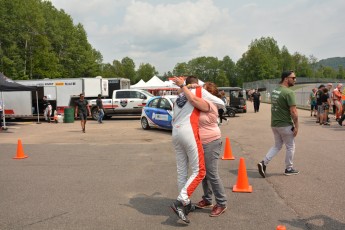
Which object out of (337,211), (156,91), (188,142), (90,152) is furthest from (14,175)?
(156,91)

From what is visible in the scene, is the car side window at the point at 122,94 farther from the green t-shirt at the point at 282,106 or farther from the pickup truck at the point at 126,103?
the green t-shirt at the point at 282,106

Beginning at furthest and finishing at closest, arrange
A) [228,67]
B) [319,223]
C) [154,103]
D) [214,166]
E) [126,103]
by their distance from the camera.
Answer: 1. [228,67]
2. [126,103]
3. [154,103]
4. [214,166]
5. [319,223]

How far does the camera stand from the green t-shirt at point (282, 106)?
6.32m

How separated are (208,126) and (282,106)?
2.55 meters

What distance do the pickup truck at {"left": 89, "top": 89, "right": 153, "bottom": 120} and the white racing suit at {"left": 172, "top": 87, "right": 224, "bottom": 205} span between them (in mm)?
17428

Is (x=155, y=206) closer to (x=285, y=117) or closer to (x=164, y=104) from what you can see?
(x=285, y=117)

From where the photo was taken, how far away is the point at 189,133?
4277 mm

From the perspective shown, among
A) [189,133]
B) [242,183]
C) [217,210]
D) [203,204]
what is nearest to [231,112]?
[242,183]

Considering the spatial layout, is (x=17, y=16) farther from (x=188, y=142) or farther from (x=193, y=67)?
(x=193, y=67)

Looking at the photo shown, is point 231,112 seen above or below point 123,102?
below

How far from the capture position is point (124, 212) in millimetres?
4801

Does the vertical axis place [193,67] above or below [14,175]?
above

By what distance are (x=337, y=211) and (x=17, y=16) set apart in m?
48.4

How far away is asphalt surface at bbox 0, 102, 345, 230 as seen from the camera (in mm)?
4402
